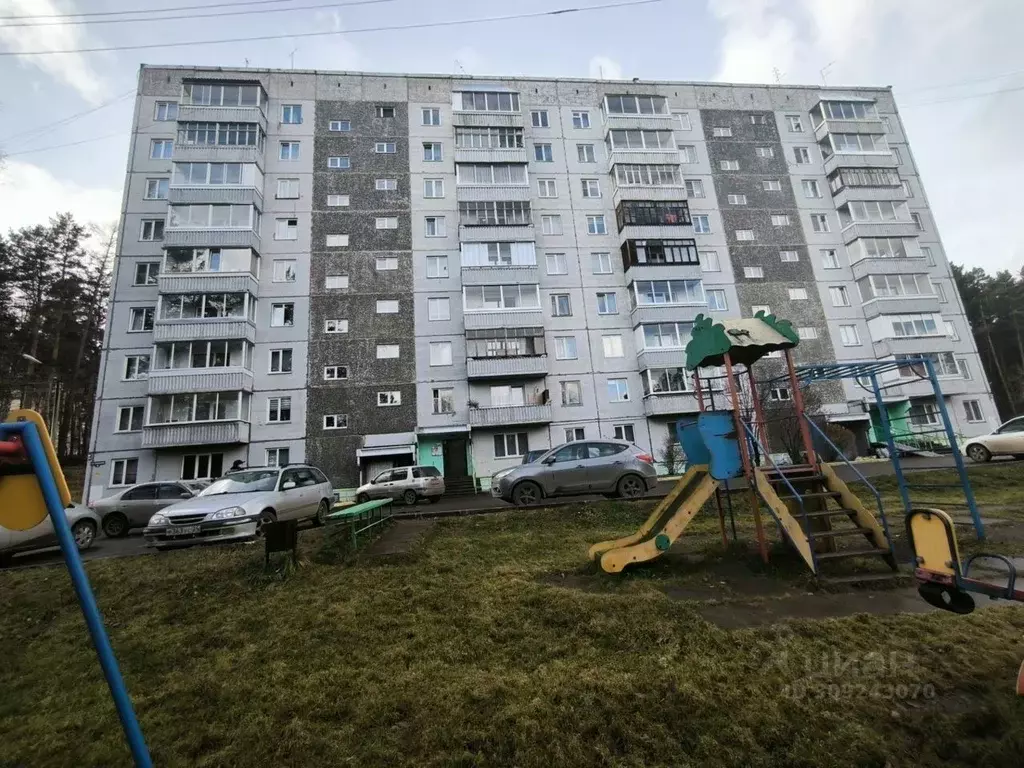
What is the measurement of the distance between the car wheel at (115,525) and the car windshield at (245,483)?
6.43m

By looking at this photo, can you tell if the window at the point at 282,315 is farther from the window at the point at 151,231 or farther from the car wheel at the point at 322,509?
the car wheel at the point at 322,509

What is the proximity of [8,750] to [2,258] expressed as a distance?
1657 inches

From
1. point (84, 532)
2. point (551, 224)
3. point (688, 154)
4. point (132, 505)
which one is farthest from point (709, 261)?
point (84, 532)

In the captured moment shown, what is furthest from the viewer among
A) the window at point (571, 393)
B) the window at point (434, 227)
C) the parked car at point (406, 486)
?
the window at point (434, 227)

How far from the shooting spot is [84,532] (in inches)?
464

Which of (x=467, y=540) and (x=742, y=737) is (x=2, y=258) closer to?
(x=467, y=540)

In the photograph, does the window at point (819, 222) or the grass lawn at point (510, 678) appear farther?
the window at point (819, 222)

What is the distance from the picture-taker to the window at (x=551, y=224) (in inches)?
1184

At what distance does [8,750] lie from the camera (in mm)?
3244

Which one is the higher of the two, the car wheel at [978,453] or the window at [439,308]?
the window at [439,308]

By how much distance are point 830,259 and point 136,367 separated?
4456 centimetres

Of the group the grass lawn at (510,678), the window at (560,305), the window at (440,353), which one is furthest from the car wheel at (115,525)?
the window at (560,305)

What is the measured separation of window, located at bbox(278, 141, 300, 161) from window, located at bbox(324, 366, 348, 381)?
14500 mm

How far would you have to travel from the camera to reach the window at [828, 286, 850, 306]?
1219 inches
